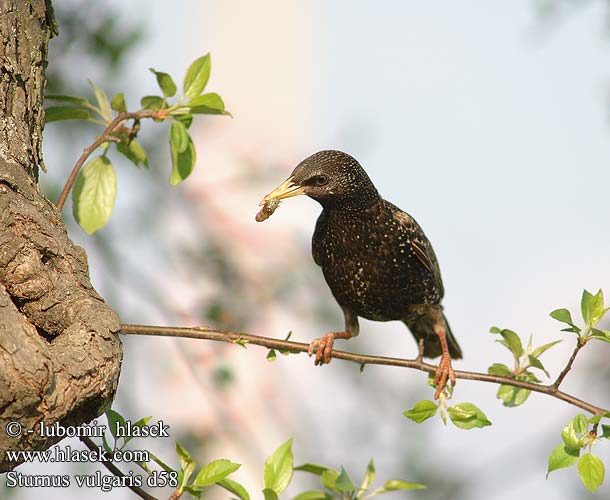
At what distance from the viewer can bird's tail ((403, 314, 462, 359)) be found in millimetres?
4805

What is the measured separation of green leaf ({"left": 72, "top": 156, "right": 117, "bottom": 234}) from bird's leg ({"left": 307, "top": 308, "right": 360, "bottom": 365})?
0.97 meters

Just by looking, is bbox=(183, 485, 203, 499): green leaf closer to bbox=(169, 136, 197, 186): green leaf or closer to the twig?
the twig

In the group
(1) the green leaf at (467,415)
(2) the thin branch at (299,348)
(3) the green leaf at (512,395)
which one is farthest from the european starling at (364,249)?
(1) the green leaf at (467,415)

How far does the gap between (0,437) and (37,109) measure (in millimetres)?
1277

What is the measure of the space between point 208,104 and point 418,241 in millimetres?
1580

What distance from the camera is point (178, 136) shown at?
311cm

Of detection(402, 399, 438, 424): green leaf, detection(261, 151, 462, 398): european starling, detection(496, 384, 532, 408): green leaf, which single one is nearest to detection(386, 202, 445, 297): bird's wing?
detection(261, 151, 462, 398): european starling

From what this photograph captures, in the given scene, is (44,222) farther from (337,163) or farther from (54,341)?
→ (337,163)

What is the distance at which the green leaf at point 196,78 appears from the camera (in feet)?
10.5

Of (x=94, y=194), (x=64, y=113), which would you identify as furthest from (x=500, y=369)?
(x=64, y=113)

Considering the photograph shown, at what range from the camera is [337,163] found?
399 centimetres

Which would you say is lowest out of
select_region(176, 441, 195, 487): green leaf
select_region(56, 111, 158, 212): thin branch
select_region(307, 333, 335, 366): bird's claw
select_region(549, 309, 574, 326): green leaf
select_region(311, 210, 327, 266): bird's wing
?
select_region(176, 441, 195, 487): green leaf

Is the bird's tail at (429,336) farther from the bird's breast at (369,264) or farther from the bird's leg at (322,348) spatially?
the bird's leg at (322,348)

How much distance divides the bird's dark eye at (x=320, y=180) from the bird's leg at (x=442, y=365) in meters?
0.97
